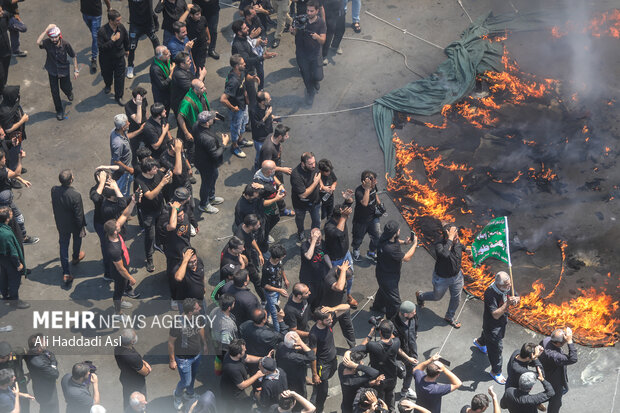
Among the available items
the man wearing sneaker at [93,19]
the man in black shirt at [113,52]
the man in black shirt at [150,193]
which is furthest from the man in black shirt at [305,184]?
the man wearing sneaker at [93,19]

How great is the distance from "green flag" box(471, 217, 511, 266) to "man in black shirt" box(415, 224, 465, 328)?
0.30 metres

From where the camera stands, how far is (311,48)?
1850 centimetres

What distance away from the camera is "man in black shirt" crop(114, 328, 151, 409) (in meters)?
12.1

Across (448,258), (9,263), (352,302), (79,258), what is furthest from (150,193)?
(448,258)

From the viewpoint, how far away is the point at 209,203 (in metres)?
16.7

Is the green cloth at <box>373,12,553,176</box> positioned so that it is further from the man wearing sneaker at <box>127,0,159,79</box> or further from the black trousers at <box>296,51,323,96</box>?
the man wearing sneaker at <box>127,0,159,79</box>

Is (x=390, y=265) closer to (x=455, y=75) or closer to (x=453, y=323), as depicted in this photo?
(x=453, y=323)

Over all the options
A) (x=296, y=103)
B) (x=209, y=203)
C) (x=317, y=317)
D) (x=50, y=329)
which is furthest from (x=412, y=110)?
(x=50, y=329)

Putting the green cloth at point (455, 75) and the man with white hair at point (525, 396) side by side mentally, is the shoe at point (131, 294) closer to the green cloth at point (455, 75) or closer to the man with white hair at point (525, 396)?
the green cloth at point (455, 75)

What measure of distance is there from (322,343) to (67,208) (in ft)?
16.4

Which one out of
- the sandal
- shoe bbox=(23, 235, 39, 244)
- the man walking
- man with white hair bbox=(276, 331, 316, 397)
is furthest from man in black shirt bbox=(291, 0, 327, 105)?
man with white hair bbox=(276, 331, 316, 397)

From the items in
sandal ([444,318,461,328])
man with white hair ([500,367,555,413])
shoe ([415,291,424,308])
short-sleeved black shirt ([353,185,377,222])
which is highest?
short-sleeved black shirt ([353,185,377,222])

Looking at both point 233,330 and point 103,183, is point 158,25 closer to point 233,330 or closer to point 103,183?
point 103,183

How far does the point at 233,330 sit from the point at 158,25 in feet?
33.3
